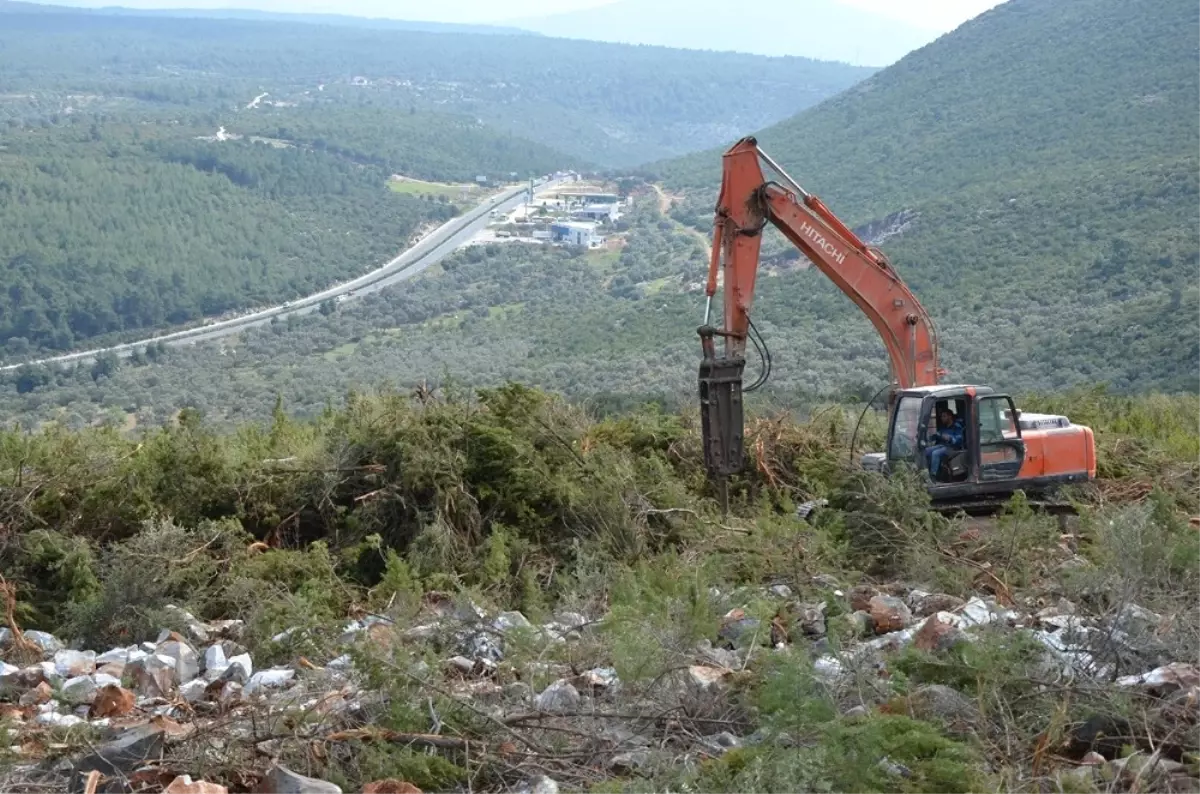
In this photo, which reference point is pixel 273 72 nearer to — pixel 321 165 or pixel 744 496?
pixel 321 165

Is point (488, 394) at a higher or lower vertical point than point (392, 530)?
higher

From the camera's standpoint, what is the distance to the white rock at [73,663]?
24.7ft

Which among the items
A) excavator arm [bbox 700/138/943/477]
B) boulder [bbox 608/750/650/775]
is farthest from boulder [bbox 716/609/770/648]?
excavator arm [bbox 700/138/943/477]

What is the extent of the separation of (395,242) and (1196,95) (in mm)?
35136

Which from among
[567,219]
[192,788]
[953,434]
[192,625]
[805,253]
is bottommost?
[567,219]

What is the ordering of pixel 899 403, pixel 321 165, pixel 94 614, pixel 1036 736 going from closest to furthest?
1. pixel 1036 736
2. pixel 94 614
3. pixel 899 403
4. pixel 321 165

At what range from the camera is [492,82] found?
158 metres

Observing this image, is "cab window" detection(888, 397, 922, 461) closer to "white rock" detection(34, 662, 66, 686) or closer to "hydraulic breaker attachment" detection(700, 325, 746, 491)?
"hydraulic breaker attachment" detection(700, 325, 746, 491)

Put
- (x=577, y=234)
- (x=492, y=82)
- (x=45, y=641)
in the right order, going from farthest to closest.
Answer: (x=492, y=82)
(x=577, y=234)
(x=45, y=641)

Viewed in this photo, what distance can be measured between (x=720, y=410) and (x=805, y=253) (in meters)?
1.84

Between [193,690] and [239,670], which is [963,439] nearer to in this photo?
[239,670]

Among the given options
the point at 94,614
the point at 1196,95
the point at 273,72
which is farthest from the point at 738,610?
the point at 273,72

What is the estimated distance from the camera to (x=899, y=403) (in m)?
11.3

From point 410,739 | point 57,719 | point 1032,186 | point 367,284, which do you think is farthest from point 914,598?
point 367,284
